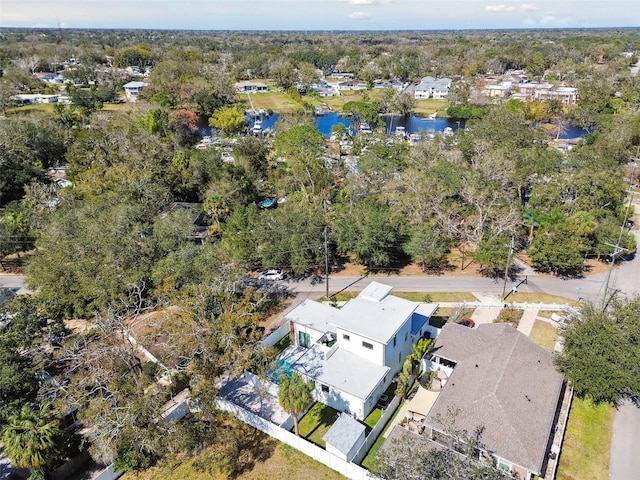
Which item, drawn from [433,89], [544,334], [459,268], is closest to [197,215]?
[459,268]

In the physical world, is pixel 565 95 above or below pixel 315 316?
above

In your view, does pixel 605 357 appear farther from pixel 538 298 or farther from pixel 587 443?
pixel 538 298

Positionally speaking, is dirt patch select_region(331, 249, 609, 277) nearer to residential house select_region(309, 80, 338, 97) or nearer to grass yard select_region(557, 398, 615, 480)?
grass yard select_region(557, 398, 615, 480)

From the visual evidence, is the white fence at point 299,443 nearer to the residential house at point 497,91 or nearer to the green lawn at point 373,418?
the green lawn at point 373,418

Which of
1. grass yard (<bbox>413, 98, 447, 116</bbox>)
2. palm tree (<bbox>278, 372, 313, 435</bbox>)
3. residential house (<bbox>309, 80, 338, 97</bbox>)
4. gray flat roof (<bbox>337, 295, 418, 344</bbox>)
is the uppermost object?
residential house (<bbox>309, 80, 338, 97</bbox>)

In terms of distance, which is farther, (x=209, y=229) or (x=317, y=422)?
(x=209, y=229)

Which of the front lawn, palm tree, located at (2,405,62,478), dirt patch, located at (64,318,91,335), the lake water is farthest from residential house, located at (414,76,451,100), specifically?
palm tree, located at (2,405,62,478)

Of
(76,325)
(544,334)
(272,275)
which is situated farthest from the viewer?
(272,275)

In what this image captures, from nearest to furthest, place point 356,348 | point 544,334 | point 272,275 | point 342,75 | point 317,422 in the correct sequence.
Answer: point 317,422
point 356,348
point 544,334
point 272,275
point 342,75
